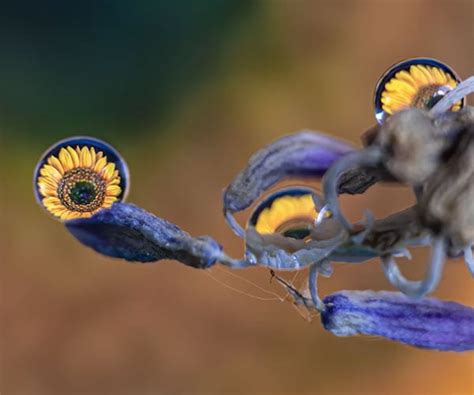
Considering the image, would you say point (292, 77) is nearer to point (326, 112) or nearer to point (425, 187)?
point (326, 112)

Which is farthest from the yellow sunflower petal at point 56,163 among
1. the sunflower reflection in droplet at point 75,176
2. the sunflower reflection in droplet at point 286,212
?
the sunflower reflection in droplet at point 286,212

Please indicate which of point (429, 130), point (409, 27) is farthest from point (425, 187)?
point (409, 27)

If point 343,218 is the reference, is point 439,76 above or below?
above

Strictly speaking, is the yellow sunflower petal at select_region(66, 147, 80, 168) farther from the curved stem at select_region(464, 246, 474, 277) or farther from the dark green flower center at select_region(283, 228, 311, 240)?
the curved stem at select_region(464, 246, 474, 277)

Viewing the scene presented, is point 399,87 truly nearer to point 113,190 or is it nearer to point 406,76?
point 406,76

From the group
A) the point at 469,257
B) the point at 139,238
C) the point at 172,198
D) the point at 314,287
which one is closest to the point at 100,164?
the point at 139,238

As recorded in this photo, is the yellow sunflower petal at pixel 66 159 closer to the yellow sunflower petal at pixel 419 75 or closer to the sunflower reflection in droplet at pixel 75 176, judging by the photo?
the sunflower reflection in droplet at pixel 75 176

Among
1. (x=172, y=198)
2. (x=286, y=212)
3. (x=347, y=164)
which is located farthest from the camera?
(x=172, y=198)
